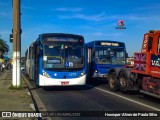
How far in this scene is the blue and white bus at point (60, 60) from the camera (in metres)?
18.4

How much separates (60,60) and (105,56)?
6075 millimetres

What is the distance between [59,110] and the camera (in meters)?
12.1

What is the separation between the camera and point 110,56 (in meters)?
24.0

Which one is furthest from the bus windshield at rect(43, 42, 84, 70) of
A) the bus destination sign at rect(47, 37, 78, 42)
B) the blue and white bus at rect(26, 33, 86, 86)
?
the bus destination sign at rect(47, 37, 78, 42)

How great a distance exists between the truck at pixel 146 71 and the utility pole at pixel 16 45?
555cm

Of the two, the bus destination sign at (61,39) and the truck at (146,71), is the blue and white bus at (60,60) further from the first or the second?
the truck at (146,71)

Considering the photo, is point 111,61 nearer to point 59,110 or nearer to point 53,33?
point 53,33

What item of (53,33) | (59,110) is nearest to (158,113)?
(59,110)

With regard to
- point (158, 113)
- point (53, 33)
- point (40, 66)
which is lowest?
point (158, 113)

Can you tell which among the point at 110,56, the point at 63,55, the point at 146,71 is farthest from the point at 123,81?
the point at 110,56

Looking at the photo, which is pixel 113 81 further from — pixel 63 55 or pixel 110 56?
pixel 110 56

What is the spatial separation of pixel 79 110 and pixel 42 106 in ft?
5.81

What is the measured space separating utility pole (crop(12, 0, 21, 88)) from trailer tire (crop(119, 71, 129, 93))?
5442 mm

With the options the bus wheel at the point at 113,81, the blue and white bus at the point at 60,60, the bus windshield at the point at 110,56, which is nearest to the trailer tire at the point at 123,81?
the bus wheel at the point at 113,81
